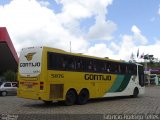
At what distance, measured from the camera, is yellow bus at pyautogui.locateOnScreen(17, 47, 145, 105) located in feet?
65.4

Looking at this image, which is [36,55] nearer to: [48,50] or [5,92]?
[48,50]

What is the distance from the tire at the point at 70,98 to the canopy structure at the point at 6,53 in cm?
2398

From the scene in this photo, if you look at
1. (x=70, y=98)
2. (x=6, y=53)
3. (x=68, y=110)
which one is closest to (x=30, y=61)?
(x=70, y=98)

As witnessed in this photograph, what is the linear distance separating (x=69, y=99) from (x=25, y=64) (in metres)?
3.10

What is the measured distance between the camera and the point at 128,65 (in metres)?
29.3

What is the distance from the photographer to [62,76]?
20.8 m

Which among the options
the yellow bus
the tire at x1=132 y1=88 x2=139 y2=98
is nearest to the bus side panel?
the yellow bus

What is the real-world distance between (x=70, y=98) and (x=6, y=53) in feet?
98.2

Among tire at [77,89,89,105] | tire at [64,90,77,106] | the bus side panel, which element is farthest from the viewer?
tire at [77,89,89,105]

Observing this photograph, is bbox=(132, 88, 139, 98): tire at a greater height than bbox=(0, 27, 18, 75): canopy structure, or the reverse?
bbox=(0, 27, 18, 75): canopy structure

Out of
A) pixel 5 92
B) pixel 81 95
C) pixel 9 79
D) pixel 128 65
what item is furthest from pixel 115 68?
pixel 9 79

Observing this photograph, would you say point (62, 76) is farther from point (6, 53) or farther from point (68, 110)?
point (6, 53)

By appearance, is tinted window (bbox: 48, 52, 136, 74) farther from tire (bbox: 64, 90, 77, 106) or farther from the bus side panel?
tire (bbox: 64, 90, 77, 106)

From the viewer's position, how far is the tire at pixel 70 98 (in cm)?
2123
